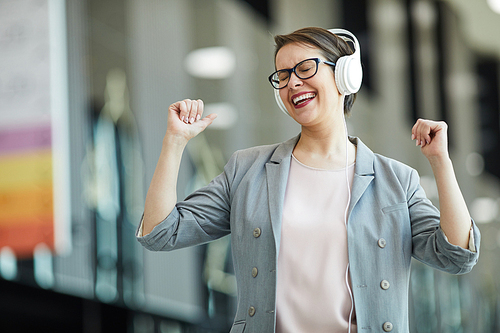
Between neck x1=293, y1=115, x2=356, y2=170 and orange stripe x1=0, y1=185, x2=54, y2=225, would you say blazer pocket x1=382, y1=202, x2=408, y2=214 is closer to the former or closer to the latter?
neck x1=293, y1=115, x2=356, y2=170

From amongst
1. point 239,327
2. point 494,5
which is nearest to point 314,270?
point 239,327

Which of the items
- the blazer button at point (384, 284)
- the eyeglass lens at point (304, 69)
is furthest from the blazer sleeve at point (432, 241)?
the eyeglass lens at point (304, 69)

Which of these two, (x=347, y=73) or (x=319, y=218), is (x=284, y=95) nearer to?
(x=347, y=73)

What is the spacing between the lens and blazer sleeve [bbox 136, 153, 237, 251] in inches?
53.8

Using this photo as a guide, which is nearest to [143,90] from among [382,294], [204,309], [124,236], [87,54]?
[87,54]

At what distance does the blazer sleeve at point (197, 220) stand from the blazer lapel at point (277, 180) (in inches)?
4.8

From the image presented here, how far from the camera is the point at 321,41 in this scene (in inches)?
56.0

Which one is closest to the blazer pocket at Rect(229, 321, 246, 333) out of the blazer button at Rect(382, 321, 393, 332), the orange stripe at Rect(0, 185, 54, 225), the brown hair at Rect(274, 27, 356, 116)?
the blazer button at Rect(382, 321, 393, 332)

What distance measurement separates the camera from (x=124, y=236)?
4.44 metres

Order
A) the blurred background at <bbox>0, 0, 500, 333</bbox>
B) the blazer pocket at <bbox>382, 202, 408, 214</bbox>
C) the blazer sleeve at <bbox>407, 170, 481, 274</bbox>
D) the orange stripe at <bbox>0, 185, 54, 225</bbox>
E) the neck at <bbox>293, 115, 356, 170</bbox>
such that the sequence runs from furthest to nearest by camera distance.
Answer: the orange stripe at <bbox>0, 185, 54, 225</bbox>, the blurred background at <bbox>0, 0, 500, 333</bbox>, the neck at <bbox>293, 115, 356, 170</bbox>, the blazer pocket at <bbox>382, 202, 408, 214</bbox>, the blazer sleeve at <bbox>407, 170, 481, 274</bbox>

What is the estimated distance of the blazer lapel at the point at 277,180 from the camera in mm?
1349

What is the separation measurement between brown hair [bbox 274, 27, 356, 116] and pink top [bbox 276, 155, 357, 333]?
39 centimetres

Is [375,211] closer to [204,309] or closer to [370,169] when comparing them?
[370,169]

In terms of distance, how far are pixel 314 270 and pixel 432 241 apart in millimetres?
304
